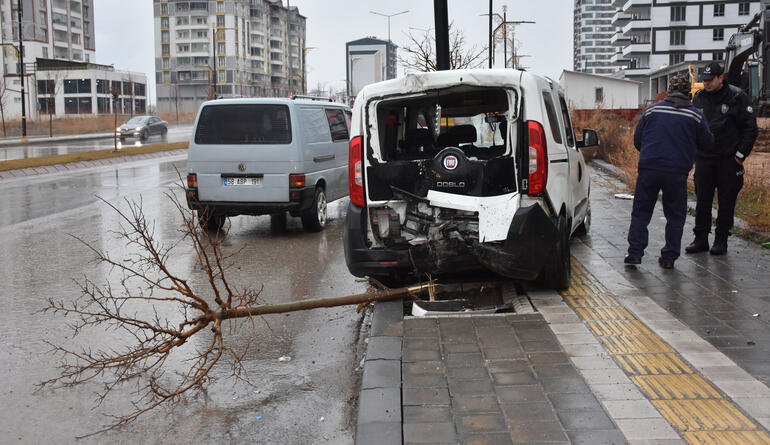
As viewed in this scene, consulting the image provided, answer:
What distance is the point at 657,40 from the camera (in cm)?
10081

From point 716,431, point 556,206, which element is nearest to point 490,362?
point 716,431

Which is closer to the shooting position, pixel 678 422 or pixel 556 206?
pixel 678 422

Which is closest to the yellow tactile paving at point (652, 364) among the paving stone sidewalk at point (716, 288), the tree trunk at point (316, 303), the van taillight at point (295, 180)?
the paving stone sidewalk at point (716, 288)

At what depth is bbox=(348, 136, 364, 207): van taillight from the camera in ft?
21.7

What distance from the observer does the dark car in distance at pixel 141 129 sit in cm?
4606

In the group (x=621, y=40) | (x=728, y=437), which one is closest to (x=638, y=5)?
(x=621, y=40)

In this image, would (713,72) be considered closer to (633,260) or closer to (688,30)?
(633,260)

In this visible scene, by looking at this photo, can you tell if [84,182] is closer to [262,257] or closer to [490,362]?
[262,257]

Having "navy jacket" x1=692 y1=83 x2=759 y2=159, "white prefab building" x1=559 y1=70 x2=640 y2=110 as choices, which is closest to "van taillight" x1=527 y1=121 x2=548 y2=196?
A: "navy jacket" x1=692 y1=83 x2=759 y2=159

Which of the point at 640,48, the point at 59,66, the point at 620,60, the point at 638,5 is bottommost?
the point at 59,66

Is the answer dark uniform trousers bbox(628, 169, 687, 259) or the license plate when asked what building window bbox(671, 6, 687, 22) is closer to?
the license plate

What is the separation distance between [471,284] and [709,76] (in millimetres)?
3490

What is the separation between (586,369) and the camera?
457 centimetres

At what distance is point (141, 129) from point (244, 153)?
37921 millimetres
